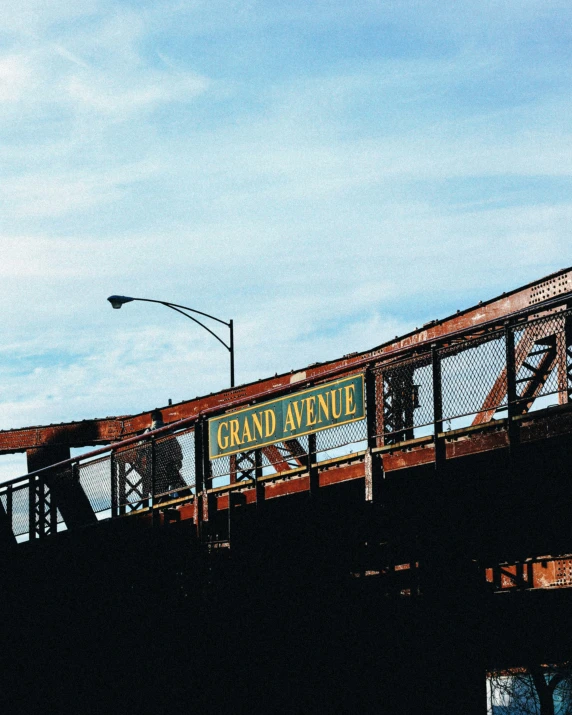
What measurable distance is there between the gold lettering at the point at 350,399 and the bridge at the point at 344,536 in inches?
1.1

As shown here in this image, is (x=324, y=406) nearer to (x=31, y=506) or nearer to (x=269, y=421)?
(x=269, y=421)

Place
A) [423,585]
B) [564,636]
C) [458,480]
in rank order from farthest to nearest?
1. [564,636]
2. [423,585]
3. [458,480]

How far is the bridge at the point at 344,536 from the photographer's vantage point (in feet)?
43.9

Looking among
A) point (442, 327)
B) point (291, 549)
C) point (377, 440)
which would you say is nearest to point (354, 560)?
point (291, 549)

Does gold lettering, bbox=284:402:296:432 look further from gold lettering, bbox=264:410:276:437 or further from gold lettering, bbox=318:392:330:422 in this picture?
gold lettering, bbox=318:392:330:422

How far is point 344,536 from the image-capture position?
16.7 meters

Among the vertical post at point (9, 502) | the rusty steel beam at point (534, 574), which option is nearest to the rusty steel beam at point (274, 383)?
the rusty steel beam at point (534, 574)

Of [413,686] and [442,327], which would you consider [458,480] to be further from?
[442,327]

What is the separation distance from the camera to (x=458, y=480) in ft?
45.7

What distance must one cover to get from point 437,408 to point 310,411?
264 cm

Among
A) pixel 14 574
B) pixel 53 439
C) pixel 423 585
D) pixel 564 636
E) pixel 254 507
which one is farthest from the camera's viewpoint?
pixel 53 439

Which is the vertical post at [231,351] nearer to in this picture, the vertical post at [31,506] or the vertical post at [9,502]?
the vertical post at [9,502]

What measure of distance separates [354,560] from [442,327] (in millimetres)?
4472

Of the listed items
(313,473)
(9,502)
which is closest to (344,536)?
(313,473)
